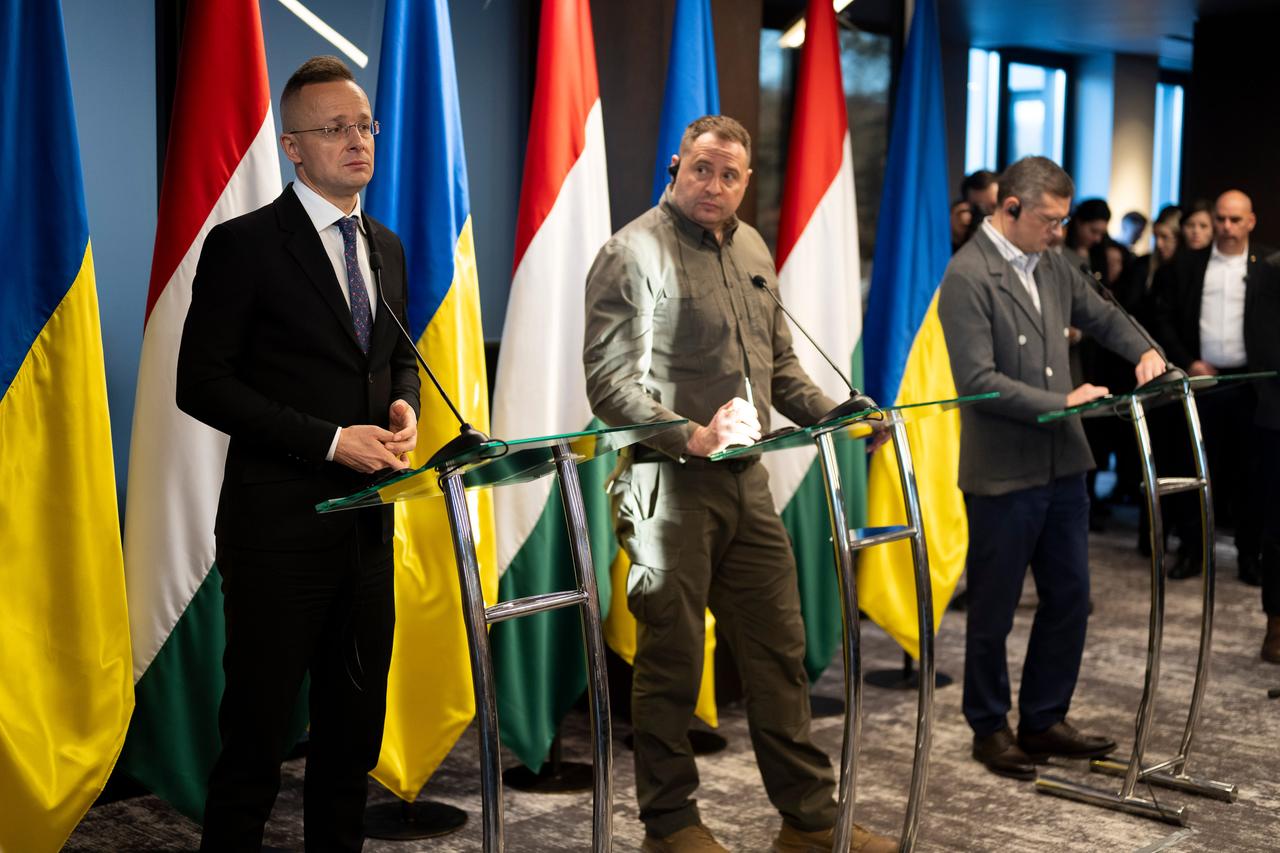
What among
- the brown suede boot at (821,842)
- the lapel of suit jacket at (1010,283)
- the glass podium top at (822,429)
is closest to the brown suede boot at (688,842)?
the brown suede boot at (821,842)

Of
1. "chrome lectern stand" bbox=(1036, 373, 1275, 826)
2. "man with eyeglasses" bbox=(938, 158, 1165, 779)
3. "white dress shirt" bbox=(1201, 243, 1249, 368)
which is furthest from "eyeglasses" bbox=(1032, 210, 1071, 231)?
"white dress shirt" bbox=(1201, 243, 1249, 368)

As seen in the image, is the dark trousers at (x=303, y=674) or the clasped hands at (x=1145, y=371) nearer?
the dark trousers at (x=303, y=674)

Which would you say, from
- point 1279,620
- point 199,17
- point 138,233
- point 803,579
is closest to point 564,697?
point 803,579

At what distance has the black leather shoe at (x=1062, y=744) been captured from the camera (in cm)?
387

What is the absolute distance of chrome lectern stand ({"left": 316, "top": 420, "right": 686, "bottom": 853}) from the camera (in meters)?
1.91

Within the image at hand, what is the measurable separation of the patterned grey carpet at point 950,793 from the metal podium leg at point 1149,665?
4 centimetres

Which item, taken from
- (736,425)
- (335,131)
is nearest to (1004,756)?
(736,425)

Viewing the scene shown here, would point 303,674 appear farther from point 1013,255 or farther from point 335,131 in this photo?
point 1013,255

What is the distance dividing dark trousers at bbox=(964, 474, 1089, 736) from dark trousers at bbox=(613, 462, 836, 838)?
35.8 inches

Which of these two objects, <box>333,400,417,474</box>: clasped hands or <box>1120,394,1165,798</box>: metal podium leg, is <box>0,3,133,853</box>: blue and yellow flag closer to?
<box>333,400,417,474</box>: clasped hands

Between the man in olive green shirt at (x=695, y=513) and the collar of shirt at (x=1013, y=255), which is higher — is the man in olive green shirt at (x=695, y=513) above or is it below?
below

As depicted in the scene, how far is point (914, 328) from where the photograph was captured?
470cm

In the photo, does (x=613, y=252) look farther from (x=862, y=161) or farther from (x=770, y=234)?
(x=862, y=161)

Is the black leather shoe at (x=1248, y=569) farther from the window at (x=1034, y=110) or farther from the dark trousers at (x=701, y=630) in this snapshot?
the window at (x=1034, y=110)
